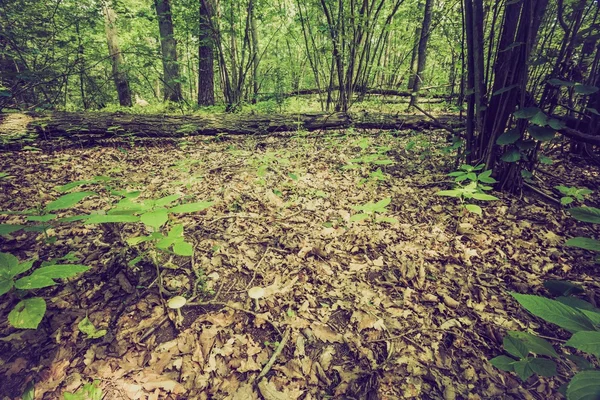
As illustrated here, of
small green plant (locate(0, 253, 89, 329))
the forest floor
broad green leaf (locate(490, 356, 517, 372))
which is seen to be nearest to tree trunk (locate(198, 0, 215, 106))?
the forest floor

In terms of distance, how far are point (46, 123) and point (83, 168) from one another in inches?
72.3

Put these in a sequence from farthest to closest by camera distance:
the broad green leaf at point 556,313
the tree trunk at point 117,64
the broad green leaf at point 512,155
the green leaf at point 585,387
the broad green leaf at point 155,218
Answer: the tree trunk at point 117,64
the broad green leaf at point 512,155
the broad green leaf at point 155,218
the broad green leaf at point 556,313
the green leaf at point 585,387

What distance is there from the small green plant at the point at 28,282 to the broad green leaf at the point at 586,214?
232 cm

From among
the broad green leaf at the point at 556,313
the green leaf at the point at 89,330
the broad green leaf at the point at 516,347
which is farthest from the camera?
the green leaf at the point at 89,330

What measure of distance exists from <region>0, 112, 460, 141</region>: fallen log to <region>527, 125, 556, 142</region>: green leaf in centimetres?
291

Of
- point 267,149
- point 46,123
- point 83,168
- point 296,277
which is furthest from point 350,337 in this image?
point 46,123

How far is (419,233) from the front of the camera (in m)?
2.53

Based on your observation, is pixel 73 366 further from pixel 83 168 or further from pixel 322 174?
pixel 83 168

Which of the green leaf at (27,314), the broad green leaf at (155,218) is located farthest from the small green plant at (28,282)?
the broad green leaf at (155,218)

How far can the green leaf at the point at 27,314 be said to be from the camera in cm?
115

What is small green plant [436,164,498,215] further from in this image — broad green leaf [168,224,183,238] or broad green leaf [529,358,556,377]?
broad green leaf [168,224,183,238]

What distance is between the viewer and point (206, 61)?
26.6ft

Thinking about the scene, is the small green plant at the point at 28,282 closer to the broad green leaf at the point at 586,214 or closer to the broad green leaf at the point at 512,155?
the broad green leaf at the point at 586,214

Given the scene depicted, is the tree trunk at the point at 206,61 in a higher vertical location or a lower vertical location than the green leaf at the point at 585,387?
higher
